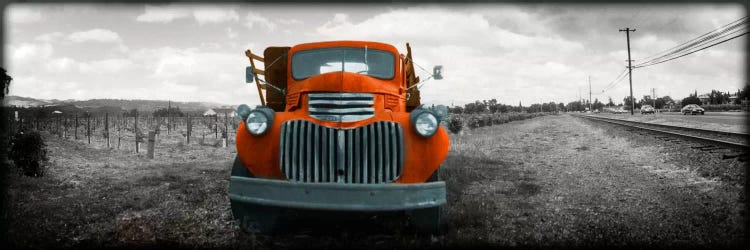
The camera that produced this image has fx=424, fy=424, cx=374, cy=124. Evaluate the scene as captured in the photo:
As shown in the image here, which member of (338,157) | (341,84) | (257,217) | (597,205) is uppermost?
(341,84)

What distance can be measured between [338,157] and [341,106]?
64 centimetres

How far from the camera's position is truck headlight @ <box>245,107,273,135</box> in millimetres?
3705

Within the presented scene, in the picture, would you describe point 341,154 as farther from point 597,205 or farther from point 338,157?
point 597,205

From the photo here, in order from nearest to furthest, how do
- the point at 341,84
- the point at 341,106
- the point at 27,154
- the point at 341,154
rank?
the point at 341,154 < the point at 341,106 < the point at 341,84 < the point at 27,154

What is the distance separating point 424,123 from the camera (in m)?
3.69

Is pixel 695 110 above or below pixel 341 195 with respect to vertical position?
above

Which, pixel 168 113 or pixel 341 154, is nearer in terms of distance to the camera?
pixel 341 154

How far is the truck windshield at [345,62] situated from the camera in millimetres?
4984

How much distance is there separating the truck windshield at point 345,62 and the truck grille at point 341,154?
5.07 feet

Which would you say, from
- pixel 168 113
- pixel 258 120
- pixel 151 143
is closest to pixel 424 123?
pixel 258 120

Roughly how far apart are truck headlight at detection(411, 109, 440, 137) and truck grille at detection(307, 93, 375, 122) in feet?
1.58

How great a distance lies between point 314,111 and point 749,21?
437 centimetres

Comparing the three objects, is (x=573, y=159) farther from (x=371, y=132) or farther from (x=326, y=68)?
(x=371, y=132)

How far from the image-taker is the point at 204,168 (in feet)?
31.8
